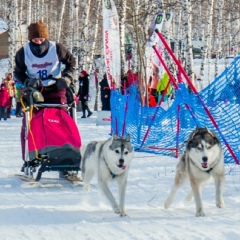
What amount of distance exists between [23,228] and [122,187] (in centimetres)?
90

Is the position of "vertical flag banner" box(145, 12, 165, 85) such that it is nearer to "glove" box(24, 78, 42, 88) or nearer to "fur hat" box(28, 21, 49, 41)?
"fur hat" box(28, 21, 49, 41)

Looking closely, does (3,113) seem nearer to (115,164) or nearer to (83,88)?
(83,88)

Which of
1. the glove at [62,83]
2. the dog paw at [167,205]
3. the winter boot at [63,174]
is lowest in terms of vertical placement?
the winter boot at [63,174]

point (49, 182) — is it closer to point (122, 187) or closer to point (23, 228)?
point (122, 187)

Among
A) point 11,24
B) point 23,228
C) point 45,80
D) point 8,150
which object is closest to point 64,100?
point 45,80

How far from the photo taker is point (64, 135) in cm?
557

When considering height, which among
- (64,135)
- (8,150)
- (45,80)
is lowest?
(8,150)

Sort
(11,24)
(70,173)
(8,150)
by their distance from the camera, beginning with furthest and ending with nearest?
(11,24)
(8,150)
(70,173)

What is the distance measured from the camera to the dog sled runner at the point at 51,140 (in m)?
5.46

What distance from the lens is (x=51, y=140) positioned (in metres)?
5.53

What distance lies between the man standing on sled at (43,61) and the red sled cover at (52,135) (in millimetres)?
195

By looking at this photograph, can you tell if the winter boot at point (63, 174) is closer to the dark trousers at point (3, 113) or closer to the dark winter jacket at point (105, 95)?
the dark winter jacket at point (105, 95)

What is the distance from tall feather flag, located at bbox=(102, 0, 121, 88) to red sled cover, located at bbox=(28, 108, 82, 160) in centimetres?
562

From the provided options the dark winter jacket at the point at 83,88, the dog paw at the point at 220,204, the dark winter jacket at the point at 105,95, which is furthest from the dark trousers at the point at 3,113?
the dog paw at the point at 220,204
